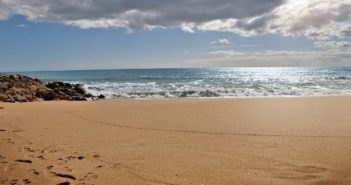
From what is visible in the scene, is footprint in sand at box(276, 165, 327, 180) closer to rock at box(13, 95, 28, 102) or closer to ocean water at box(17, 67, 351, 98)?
rock at box(13, 95, 28, 102)

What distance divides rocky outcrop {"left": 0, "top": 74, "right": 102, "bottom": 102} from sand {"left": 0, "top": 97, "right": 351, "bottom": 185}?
7909 millimetres

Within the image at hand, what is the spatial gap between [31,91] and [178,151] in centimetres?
1455

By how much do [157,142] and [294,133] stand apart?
2.87 meters

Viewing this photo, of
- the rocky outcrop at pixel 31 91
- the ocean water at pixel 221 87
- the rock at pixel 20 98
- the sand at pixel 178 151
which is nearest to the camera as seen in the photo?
the sand at pixel 178 151

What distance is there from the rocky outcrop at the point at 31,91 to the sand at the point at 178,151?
7.91m

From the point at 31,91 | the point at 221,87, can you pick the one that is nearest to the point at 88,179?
the point at 31,91

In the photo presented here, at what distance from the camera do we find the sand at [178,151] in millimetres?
3951

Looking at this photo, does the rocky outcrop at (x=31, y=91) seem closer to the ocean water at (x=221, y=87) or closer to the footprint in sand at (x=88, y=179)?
the ocean water at (x=221, y=87)

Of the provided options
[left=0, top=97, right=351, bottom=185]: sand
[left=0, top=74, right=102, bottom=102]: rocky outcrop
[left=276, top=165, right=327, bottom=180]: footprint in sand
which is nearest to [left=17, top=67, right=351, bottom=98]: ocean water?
[left=0, top=74, right=102, bottom=102]: rocky outcrop

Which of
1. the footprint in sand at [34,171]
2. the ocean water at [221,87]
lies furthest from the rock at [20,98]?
the footprint in sand at [34,171]

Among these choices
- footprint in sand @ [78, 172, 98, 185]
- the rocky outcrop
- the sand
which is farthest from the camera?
the rocky outcrop

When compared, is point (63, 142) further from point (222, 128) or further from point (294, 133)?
point (294, 133)

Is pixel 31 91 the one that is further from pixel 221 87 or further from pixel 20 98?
pixel 221 87

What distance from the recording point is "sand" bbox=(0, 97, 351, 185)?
395cm
